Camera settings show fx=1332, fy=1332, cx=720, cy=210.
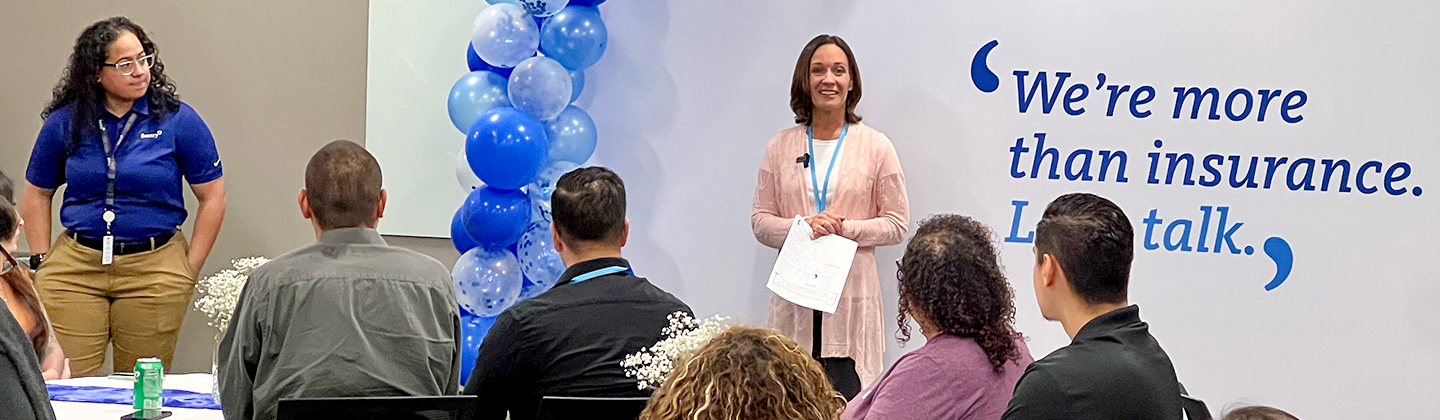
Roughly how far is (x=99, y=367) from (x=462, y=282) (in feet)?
4.08

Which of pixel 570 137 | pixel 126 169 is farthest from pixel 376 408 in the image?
pixel 570 137

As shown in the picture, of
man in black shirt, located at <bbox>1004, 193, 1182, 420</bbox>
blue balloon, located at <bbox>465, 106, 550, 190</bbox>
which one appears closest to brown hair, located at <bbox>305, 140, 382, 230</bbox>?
man in black shirt, located at <bbox>1004, 193, 1182, 420</bbox>

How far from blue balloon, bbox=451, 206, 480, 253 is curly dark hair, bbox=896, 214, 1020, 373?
259 cm

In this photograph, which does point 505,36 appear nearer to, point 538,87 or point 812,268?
→ point 538,87

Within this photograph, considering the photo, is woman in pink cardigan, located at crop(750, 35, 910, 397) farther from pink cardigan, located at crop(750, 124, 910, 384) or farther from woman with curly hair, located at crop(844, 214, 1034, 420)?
woman with curly hair, located at crop(844, 214, 1034, 420)

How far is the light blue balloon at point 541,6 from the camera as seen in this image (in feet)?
15.8

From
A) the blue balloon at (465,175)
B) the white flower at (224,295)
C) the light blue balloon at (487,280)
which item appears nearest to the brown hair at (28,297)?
the white flower at (224,295)

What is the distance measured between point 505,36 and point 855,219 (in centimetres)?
143

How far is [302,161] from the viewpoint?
5.61 m

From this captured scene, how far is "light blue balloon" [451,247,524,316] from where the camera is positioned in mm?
4828

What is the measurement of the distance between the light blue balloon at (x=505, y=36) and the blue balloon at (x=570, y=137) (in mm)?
279

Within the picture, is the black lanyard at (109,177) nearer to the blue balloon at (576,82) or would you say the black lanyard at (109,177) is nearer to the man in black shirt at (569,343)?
the blue balloon at (576,82)

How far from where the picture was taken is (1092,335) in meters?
2.16

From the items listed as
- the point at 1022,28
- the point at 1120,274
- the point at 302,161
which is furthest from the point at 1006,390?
the point at 302,161
